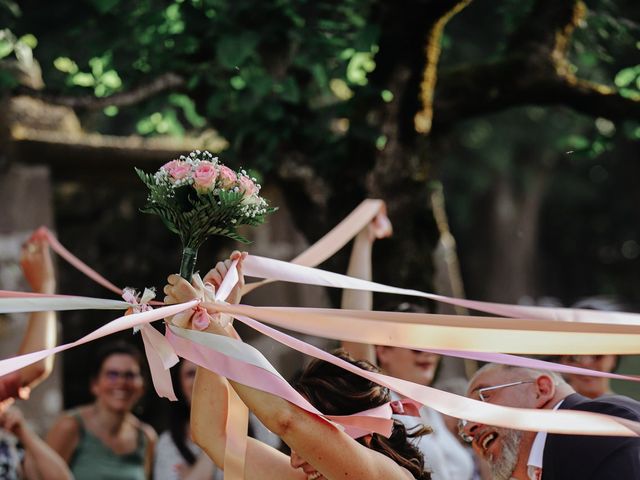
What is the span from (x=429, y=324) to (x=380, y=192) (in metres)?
2.49

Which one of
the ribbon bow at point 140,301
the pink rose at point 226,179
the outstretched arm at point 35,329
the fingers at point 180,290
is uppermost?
the pink rose at point 226,179

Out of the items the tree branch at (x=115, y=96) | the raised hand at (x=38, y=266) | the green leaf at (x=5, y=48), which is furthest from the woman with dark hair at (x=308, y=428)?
the green leaf at (x=5, y=48)

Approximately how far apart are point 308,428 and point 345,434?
124 mm

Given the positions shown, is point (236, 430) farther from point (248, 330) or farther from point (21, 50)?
point (248, 330)

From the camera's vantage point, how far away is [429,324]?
3.18 meters

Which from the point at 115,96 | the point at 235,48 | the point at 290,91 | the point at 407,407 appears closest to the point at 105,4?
the point at 235,48

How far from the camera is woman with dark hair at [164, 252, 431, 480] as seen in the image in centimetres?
300

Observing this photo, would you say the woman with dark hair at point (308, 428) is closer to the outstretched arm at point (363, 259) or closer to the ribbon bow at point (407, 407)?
the ribbon bow at point (407, 407)

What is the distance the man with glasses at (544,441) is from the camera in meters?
3.12

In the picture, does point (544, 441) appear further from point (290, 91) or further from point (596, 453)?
point (290, 91)

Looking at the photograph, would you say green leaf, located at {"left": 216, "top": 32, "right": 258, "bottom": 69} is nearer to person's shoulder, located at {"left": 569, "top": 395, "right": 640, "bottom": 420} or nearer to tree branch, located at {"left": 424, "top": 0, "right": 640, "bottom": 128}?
tree branch, located at {"left": 424, "top": 0, "right": 640, "bottom": 128}

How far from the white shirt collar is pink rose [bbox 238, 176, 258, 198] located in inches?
46.6

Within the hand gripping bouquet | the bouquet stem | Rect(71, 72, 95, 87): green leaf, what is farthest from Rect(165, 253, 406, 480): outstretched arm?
Rect(71, 72, 95, 87): green leaf

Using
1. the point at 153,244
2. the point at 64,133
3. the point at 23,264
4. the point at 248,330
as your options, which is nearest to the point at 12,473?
the point at 23,264
